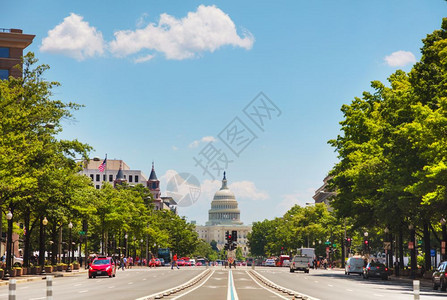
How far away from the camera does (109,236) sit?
115062 millimetres

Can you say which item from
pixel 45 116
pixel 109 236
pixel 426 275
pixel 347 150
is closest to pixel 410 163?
pixel 426 275

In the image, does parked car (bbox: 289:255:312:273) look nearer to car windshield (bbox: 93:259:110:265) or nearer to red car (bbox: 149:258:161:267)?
car windshield (bbox: 93:259:110:265)

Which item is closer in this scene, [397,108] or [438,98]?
[438,98]

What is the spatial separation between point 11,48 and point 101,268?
2250 inches

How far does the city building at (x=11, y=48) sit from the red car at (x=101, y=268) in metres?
51.8

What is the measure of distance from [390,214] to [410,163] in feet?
26.4

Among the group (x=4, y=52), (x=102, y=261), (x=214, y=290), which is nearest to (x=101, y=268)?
(x=102, y=261)

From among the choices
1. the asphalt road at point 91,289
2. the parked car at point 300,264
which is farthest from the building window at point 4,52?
the asphalt road at point 91,289

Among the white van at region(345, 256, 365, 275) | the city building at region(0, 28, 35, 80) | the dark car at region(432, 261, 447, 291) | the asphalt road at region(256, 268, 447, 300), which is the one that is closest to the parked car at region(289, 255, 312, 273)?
the white van at region(345, 256, 365, 275)

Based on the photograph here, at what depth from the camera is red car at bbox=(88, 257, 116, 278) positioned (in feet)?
187

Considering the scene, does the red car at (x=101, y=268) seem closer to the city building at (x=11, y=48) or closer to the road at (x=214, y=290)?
the road at (x=214, y=290)

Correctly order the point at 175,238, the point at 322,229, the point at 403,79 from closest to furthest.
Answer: the point at 403,79 < the point at 322,229 < the point at 175,238

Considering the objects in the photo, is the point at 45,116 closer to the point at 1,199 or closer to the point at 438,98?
the point at 1,199

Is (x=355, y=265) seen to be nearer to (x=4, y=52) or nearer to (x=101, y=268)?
(x=101, y=268)
